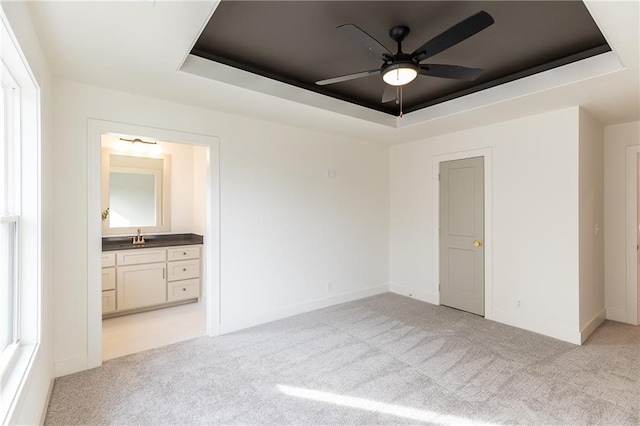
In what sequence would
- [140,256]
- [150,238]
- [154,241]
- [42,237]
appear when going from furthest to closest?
[150,238] → [154,241] → [140,256] → [42,237]

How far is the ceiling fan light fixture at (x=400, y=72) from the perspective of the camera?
2.19 meters

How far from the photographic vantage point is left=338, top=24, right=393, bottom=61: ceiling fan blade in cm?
185

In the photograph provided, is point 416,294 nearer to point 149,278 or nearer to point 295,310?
point 295,310

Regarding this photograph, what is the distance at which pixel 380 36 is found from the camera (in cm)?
244

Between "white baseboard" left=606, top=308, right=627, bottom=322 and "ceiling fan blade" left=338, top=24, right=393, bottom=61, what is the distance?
4.18 m

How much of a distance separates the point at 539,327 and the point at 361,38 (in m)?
3.51

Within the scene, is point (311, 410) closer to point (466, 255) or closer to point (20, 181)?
point (20, 181)

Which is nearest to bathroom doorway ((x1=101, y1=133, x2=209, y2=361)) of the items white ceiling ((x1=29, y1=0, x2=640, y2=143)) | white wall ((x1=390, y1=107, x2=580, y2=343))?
→ white ceiling ((x1=29, y1=0, x2=640, y2=143))

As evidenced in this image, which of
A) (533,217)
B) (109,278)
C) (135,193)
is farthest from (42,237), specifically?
(533,217)

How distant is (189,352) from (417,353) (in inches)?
84.5

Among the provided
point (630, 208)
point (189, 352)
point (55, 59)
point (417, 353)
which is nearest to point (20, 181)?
point (55, 59)

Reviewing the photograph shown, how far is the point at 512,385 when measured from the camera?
2.46 meters

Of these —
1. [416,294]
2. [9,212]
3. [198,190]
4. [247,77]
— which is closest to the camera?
[9,212]

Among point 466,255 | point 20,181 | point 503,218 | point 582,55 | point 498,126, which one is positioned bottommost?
point 466,255
